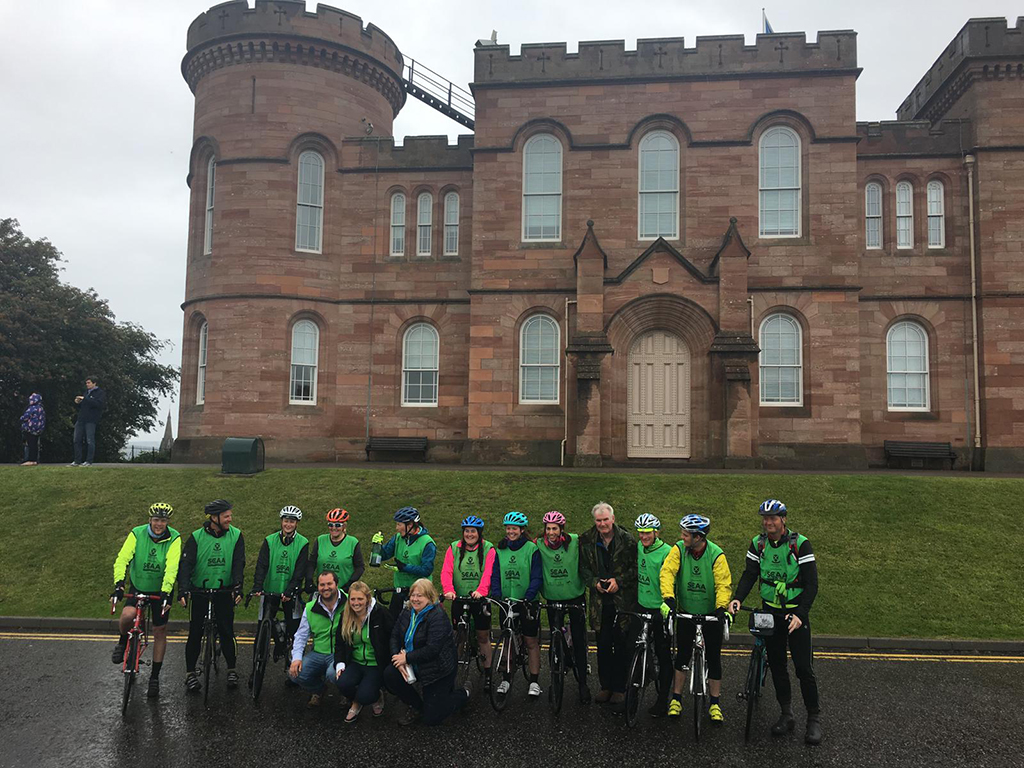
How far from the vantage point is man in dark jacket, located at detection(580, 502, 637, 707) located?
303 inches

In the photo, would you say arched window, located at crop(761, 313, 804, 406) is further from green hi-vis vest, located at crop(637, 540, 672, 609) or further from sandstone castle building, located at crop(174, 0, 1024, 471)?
green hi-vis vest, located at crop(637, 540, 672, 609)

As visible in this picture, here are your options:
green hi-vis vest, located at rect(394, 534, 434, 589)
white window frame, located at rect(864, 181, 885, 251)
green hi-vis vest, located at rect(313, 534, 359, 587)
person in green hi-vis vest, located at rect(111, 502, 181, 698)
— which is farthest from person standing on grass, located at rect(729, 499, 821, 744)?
white window frame, located at rect(864, 181, 885, 251)

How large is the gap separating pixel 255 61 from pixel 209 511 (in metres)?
19.4

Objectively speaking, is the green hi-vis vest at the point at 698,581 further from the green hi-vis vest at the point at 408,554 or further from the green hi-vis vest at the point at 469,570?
the green hi-vis vest at the point at 408,554

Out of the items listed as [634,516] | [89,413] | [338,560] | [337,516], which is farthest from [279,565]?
[89,413]

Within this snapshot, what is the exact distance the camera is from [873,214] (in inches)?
898

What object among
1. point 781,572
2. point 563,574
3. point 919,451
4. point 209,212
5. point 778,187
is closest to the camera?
A: point 781,572

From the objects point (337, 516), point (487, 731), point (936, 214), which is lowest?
point (487, 731)

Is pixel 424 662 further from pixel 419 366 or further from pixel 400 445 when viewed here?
pixel 419 366

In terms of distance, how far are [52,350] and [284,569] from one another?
76.2 ft

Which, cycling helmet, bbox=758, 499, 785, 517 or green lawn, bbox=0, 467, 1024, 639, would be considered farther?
green lawn, bbox=0, 467, 1024, 639

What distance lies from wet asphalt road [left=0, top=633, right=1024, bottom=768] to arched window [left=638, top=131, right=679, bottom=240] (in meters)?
15.6

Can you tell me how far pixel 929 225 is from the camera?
887 inches

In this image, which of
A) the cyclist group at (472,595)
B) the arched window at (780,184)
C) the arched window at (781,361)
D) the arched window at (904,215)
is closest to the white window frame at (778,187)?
the arched window at (780,184)
